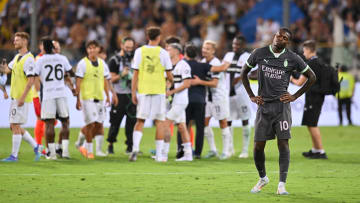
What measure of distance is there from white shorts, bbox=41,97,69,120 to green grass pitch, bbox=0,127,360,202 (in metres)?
0.91

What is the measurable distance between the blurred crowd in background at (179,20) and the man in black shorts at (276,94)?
599 inches

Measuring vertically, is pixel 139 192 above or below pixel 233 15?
below

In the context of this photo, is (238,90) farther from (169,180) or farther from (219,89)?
(169,180)

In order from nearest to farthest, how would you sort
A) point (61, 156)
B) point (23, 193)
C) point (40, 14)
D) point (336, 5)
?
point (23, 193) < point (61, 156) < point (40, 14) < point (336, 5)

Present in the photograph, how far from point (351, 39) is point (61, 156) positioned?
15984mm

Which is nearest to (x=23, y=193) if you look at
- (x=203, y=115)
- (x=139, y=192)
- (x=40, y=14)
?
(x=139, y=192)

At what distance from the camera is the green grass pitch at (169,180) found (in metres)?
9.38

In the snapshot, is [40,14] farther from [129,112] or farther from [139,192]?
[139,192]

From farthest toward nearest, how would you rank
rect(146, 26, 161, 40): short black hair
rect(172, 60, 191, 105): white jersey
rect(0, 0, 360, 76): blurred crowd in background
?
rect(0, 0, 360, 76): blurred crowd in background → rect(172, 60, 191, 105): white jersey → rect(146, 26, 161, 40): short black hair

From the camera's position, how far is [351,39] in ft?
90.4

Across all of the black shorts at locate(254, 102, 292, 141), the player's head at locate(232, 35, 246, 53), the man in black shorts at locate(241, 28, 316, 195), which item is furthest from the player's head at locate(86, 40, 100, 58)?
the black shorts at locate(254, 102, 292, 141)

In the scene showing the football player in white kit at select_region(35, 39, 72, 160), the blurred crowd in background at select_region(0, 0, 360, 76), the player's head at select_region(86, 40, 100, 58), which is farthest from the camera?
the blurred crowd in background at select_region(0, 0, 360, 76)

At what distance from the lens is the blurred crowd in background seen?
26469 millimetres

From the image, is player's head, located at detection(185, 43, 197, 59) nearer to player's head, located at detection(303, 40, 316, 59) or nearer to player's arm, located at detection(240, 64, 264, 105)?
player's head, located at detection(303, 40, 316, 59)
